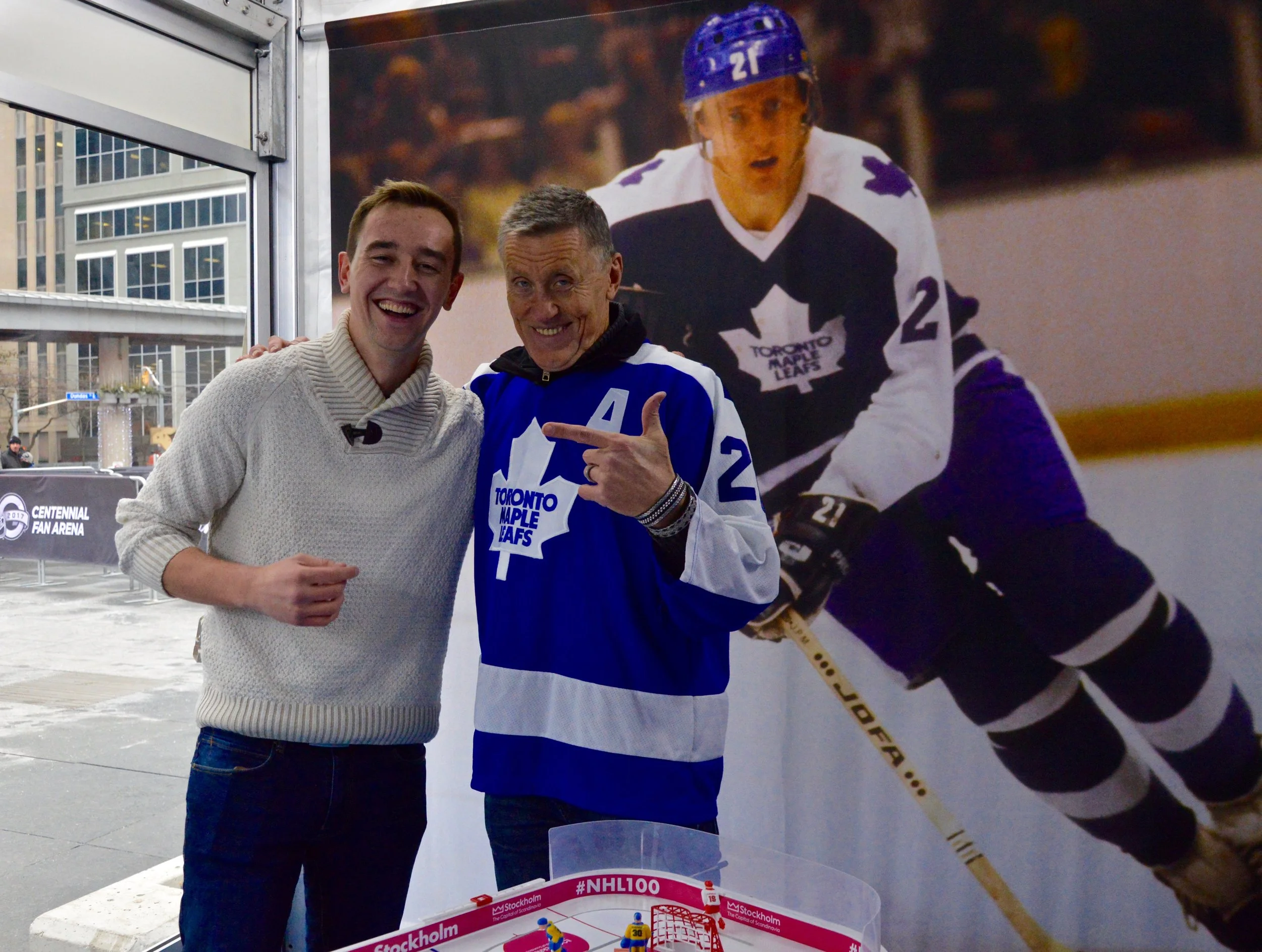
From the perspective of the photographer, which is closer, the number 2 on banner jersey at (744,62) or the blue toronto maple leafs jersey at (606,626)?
the blue toronto maple leafs jersey at (606,626)

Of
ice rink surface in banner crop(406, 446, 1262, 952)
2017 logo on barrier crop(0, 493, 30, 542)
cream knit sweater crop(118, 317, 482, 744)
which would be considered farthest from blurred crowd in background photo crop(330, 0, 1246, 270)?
cream knit sweater crop(118, 317, 482, 744)

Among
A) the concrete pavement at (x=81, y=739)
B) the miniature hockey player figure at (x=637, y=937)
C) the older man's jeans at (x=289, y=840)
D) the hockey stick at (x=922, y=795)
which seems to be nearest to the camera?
the miniature hockey player figure at (x=637, y=937)

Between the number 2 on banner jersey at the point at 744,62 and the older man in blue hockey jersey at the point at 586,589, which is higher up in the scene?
the number 2 on banner jersey at the point at 744,62

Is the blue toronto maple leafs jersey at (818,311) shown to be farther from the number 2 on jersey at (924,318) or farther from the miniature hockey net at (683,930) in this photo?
the miniature hockey net at (683,930)

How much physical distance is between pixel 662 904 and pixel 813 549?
123cm

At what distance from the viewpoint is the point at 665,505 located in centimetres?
120

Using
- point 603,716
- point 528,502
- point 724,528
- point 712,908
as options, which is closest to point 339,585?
point 528,502

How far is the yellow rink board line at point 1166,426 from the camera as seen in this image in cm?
197

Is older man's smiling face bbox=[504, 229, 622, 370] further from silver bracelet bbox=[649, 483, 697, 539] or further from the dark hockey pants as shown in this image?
the dark hockey pants

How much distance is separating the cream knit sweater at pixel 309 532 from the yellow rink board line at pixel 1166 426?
147 cm

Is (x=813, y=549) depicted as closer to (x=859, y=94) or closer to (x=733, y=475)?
(x=733, y=475)

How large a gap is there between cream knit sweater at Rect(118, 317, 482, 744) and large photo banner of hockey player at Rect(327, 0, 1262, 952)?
3.43 ft

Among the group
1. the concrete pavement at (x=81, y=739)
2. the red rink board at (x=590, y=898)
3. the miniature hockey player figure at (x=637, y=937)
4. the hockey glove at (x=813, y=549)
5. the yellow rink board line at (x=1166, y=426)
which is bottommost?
the concrete pavement at (x=81, y=739)

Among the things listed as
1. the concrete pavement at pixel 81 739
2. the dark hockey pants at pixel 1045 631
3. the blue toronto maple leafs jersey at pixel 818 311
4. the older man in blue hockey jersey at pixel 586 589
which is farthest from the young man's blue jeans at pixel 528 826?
the concrete pavement at pixel 81 739
